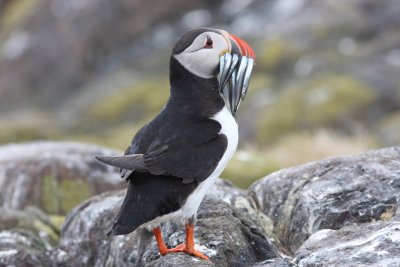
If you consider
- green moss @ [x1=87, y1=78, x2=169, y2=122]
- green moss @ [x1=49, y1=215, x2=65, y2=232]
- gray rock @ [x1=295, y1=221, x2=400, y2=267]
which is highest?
gray rock @ [x1=295, y1=221, x2=400, y2=267]

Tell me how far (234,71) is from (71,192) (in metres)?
5.43

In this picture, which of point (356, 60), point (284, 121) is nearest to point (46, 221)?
point (284, 121)

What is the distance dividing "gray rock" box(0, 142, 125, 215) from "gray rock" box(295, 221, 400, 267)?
218 inches

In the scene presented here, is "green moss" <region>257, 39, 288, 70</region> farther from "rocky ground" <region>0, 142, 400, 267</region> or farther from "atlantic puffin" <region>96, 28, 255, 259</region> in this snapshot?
"atlantic puffin" <region>96, 28, 255, 259</region>

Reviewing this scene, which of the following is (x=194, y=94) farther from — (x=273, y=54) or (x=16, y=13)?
(x=16, y=13)

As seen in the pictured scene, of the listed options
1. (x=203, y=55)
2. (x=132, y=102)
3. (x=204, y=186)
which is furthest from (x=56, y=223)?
(x=132, y=102)

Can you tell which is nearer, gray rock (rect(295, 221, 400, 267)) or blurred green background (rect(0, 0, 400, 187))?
gray rock (rect(295, 221, 400, 267))

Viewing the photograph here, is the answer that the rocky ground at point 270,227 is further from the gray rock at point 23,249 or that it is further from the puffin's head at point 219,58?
the puffin's head at point 219,58

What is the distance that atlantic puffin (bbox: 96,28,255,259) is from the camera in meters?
5.54

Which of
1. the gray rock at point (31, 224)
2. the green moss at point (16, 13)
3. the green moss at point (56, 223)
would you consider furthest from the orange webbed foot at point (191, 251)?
the green moss at point (16, 13)

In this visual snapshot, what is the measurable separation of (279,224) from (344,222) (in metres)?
0.86

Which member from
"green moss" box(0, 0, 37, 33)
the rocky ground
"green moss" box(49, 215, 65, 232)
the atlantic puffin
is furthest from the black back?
"green moss" box(0, 0, 37, 33)

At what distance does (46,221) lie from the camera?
887cm

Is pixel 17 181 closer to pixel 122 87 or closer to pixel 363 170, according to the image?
pixel 363 170
